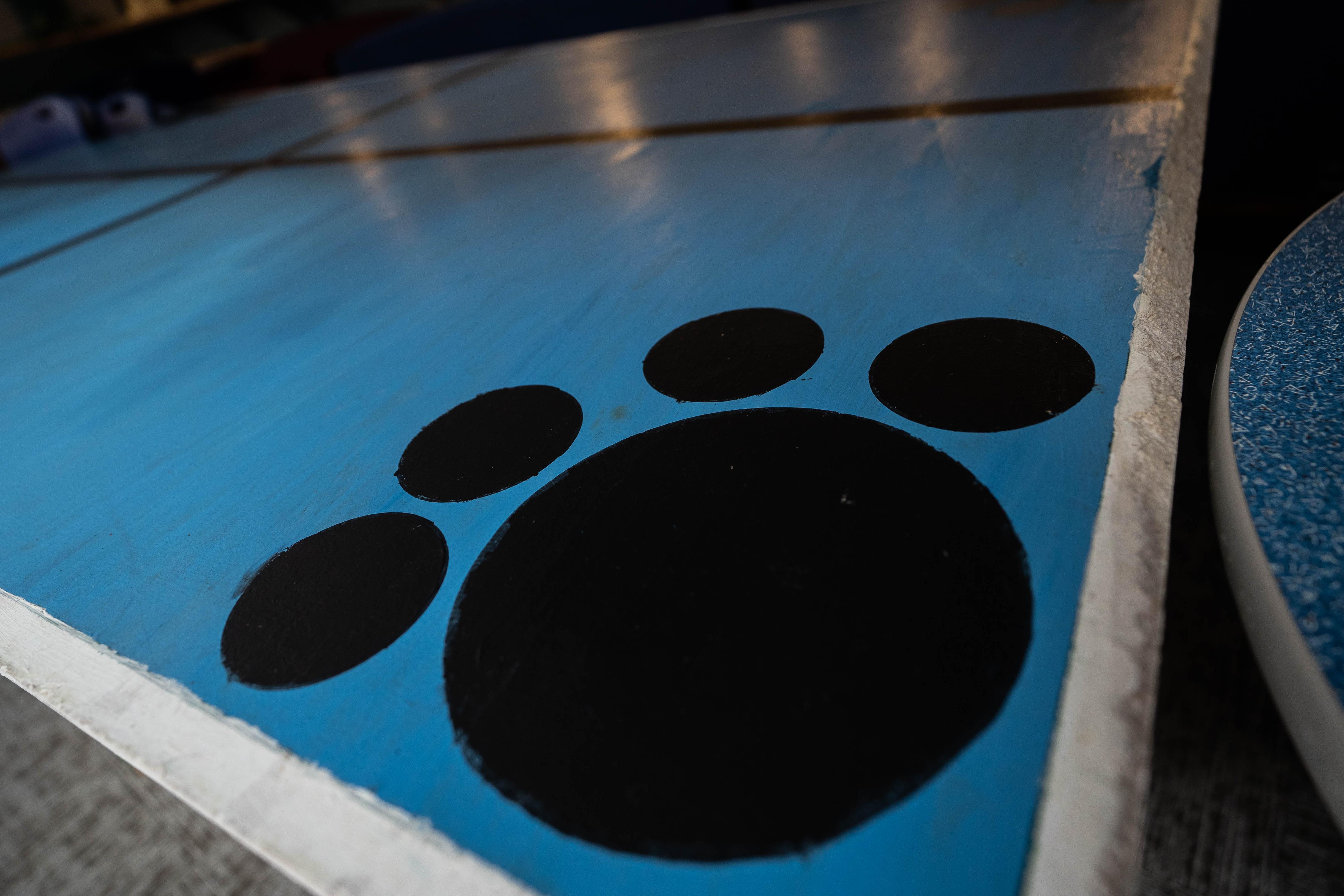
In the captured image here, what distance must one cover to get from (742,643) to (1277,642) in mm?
264

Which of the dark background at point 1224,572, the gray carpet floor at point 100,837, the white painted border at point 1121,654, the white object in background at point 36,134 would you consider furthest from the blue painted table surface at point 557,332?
the white object in background at point 36,134

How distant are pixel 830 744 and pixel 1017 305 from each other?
50 cm

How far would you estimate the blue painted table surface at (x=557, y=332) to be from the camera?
363 mm

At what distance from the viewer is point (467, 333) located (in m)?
0.86

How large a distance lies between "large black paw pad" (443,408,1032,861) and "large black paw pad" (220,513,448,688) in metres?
0.05

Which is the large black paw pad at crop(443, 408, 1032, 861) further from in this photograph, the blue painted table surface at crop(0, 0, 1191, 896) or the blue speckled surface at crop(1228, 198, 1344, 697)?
the blue speckled surface at crop(1228, 198, 1344, 697)

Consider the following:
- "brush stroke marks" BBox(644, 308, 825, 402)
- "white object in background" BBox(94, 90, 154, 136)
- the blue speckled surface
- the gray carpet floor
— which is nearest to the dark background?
the blue speckled surface

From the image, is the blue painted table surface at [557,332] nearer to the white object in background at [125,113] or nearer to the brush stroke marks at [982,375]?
the brush stroke marks at [982,375]

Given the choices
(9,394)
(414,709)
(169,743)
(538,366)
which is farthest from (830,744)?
(9,394)

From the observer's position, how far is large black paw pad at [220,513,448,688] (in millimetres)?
457

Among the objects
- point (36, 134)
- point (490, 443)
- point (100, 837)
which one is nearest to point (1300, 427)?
point (490, 443)

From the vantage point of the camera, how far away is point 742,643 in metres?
0.39

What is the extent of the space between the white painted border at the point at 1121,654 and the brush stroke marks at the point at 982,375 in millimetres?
43

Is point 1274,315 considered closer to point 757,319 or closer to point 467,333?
point 757,319
